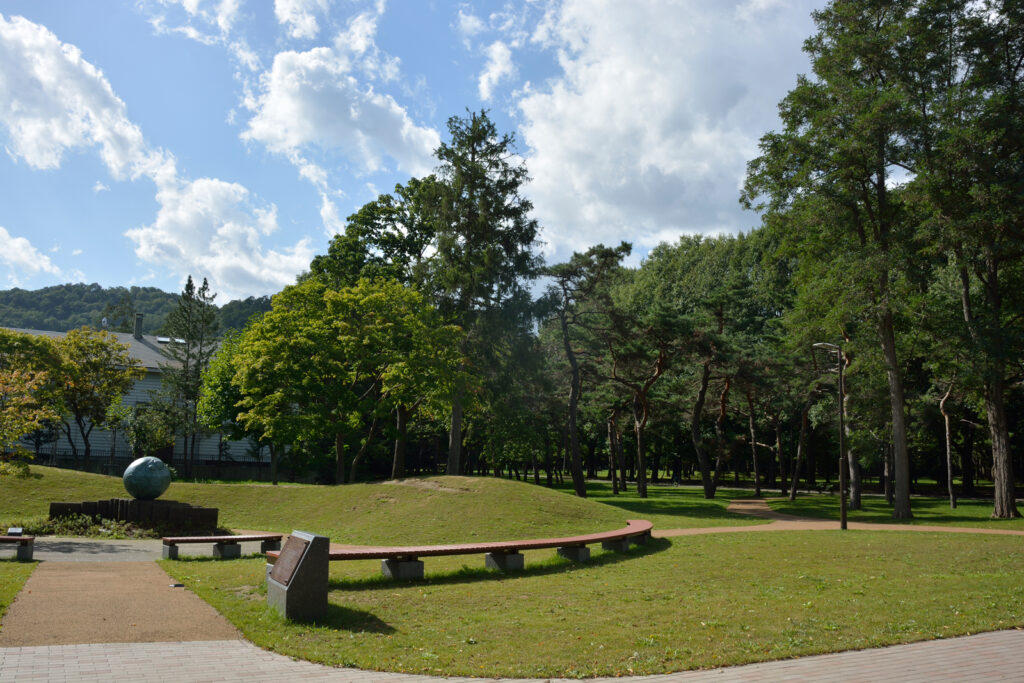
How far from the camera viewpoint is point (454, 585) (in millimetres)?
11812

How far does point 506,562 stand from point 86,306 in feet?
502

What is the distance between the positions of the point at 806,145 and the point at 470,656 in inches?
1032

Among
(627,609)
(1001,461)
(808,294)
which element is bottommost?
(627,609)

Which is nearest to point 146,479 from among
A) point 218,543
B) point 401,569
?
point 218,543

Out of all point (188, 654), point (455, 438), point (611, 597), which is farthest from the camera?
point (455, 438)

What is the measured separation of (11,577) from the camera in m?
11.4

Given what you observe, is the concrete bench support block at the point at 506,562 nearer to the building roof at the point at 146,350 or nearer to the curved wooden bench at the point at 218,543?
the curved wooden bench at the point at 218,543

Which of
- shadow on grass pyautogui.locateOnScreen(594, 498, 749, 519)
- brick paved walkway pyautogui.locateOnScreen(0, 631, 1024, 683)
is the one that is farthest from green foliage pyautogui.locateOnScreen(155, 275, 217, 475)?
brick paved walkway pyautogui.locateOnScreen(0, 631, 1024, 683)

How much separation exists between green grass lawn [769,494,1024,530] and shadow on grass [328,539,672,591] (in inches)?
→ 614

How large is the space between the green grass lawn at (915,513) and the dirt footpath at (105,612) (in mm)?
24999

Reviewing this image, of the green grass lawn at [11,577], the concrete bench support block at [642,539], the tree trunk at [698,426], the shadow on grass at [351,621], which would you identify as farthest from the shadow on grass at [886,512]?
the green grass lawn at [11,577]

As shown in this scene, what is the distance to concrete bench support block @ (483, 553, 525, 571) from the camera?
531 inches

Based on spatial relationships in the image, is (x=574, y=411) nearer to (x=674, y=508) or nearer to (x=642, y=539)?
(x=674, y=508)

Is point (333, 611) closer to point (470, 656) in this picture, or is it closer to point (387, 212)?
point (470, 656)
